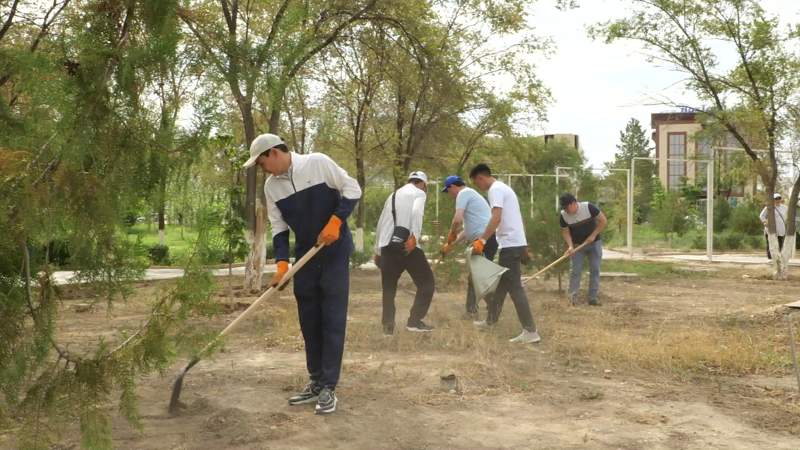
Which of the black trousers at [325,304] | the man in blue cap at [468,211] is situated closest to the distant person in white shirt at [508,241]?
the man in blue cap at [468,211]

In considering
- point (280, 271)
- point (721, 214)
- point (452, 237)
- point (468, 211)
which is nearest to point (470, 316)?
point (452, 237)

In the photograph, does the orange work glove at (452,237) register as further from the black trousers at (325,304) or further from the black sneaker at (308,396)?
the black sneaker at (308,396)

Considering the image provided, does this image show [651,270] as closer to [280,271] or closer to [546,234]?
[546,234]

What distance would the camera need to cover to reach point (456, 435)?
4059 mm

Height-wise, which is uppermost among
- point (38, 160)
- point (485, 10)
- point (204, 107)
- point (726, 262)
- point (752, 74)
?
point (485, 10)

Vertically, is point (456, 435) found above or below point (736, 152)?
below

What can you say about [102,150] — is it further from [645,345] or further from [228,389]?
[645,345]

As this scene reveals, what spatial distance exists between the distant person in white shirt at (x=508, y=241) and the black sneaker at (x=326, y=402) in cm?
269

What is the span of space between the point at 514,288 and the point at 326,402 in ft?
9.57

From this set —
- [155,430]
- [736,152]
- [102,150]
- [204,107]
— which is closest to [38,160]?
[102,150]

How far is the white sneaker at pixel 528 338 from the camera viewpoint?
681 cm

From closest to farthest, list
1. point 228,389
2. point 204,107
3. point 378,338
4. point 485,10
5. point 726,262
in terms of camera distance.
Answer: point 204,107 < point 228,389 < point 378,338 < point 485,10 < point 726,262

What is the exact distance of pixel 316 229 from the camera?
477 centimetres

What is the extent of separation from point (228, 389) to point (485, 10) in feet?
48.8
